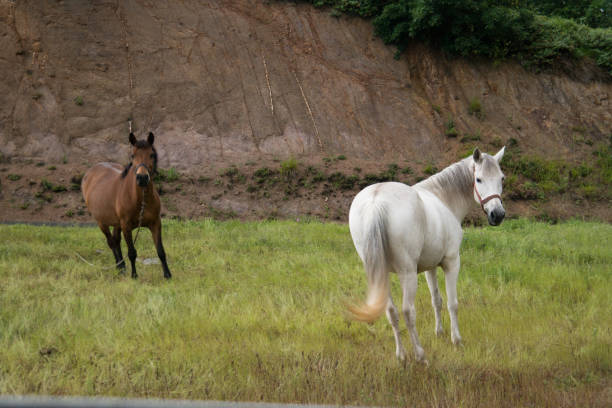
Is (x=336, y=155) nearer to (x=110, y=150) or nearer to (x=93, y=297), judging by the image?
(x=110, y=150)

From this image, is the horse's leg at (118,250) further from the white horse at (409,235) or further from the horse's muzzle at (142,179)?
the white horse at (409,235)

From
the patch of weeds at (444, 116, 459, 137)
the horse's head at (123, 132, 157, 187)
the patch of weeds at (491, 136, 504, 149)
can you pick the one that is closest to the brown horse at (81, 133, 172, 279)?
the horse's head at (123, 132, 157, 187)

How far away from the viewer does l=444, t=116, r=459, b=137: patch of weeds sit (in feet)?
65.1

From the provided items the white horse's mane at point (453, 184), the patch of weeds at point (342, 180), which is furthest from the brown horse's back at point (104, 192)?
the patch of weeds at point (342, 180)

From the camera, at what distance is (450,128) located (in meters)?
20.0

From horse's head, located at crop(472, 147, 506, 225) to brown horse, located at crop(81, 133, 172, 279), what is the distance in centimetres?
420

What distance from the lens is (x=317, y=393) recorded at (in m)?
2.93

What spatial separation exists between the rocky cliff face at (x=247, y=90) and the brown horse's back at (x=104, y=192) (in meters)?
9.03

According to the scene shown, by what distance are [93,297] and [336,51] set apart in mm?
19490

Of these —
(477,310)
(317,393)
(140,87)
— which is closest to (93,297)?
(317,393)

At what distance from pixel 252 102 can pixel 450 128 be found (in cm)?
908

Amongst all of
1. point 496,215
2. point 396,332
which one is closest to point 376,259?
point 396,332

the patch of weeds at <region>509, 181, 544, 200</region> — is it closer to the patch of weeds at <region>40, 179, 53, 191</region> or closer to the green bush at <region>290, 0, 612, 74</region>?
the green bush at <region>290, 0, 612, 74</region>

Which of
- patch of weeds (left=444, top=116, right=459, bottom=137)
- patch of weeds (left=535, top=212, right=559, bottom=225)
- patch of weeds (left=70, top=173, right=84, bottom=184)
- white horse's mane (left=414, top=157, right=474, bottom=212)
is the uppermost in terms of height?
white horse's mane (left=414, top=157, right=474, bottom=212)
